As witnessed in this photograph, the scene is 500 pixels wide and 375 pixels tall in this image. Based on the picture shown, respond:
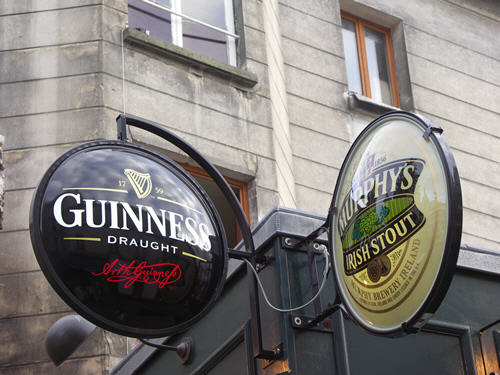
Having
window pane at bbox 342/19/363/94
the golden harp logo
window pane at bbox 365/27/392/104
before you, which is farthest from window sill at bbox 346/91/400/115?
the golden harp logo

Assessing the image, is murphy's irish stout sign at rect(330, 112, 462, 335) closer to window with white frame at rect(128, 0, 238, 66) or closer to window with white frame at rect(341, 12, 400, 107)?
window with white frame at rect(128, 0, 238, 66)

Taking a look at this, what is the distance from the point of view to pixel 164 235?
5.50m

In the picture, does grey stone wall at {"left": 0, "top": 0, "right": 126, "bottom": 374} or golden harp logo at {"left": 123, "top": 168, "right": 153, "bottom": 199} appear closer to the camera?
golden harp logo at {"left": 123, "top": 168, "right": 153, "bottom": 199}

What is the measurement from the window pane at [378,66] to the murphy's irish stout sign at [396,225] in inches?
320

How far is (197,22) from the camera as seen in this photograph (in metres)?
11.3

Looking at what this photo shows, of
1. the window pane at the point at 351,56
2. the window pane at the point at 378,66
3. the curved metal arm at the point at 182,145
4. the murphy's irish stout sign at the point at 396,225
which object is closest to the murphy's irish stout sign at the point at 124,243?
the curved metal arm at the point at 182,145

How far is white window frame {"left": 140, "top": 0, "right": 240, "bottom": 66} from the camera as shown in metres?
11.0

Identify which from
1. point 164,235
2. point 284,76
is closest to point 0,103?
point 284,76

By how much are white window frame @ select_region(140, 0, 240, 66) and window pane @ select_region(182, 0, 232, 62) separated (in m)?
0.04

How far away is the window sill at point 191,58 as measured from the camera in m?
10.4

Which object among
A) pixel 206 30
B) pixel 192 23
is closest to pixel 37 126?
pixel 192 23

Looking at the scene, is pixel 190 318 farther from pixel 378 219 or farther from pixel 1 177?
pixel 1 177

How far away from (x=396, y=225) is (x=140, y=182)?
A: 1641 millimetres

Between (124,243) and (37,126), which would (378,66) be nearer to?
(37,126)
